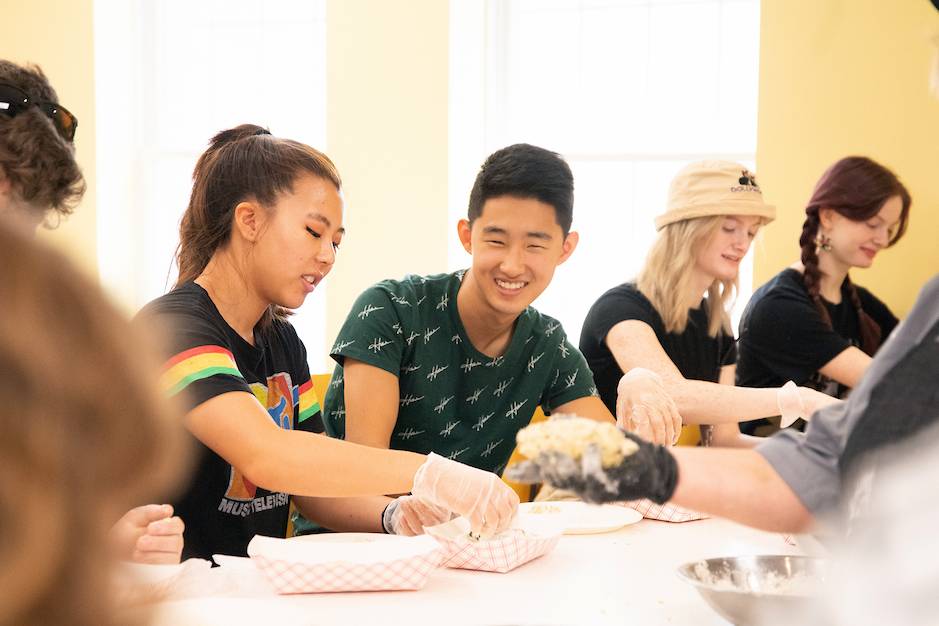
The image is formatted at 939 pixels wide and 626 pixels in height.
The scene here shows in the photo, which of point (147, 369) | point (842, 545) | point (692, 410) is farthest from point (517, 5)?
point (147, 369)

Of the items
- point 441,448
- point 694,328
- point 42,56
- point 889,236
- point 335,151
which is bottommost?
point 441,448

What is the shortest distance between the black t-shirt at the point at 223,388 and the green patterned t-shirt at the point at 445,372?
0.19m

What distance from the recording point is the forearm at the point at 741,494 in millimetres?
971

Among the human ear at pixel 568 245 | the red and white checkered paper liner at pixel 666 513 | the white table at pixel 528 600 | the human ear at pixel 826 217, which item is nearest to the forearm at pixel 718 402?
the human ear at pixel 568 245

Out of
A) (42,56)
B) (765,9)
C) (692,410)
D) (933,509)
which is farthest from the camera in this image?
(42,56)

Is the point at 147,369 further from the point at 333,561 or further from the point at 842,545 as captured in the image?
the point at 333,561

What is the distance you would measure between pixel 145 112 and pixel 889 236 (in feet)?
10.7

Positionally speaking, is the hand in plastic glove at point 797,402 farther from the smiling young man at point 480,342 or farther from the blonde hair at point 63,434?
the blonde hair at point 63,434

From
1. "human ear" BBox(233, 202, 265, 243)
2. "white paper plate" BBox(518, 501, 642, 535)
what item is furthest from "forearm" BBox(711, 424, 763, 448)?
"human ear" BBox(233, 202, 265, 243)

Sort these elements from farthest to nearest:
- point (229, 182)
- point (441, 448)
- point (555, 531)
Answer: point (441, 448) < point (229, 182) < point (555, 531)

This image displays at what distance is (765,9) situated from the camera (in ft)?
11.7

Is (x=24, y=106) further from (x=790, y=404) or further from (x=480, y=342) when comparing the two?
(x=790, y=404)

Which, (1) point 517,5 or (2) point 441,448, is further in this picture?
(1) point 517,5

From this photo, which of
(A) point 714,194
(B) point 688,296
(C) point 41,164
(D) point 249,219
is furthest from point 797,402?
(C) point 41,164
